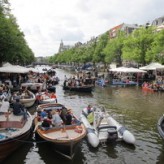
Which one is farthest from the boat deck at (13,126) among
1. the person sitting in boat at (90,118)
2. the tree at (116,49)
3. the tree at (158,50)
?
the tree at (116,49)

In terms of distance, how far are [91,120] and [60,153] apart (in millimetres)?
4396

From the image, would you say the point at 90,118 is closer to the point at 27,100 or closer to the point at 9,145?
the point at 9,145

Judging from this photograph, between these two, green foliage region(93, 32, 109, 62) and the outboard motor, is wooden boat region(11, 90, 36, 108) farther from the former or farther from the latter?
green foliage region(93, 32, 109, 62)

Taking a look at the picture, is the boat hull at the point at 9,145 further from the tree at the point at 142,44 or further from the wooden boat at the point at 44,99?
the tree at the point at 142,44

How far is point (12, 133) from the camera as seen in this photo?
13.1 metres

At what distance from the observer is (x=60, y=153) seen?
12844 millimetres

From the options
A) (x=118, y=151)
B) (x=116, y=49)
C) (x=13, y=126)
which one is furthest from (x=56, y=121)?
(x=116, y=49)

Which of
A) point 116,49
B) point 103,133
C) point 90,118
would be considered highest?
point 116,49

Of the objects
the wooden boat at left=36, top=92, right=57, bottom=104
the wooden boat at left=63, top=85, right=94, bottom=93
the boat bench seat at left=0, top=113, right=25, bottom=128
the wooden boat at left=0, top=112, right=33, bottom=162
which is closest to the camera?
the wooden boat at left=0, top=112, right=33, bottom=162

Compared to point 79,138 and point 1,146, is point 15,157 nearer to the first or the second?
point 1,146

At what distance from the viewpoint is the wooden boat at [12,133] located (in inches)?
476

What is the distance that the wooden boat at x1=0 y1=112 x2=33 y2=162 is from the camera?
1208 centimetres

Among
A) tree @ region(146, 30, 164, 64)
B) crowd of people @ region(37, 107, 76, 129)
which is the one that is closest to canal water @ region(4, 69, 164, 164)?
crowd of people @ region(37, 107, 76, 129)

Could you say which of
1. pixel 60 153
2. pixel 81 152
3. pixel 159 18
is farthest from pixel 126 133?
pixel 159 18
